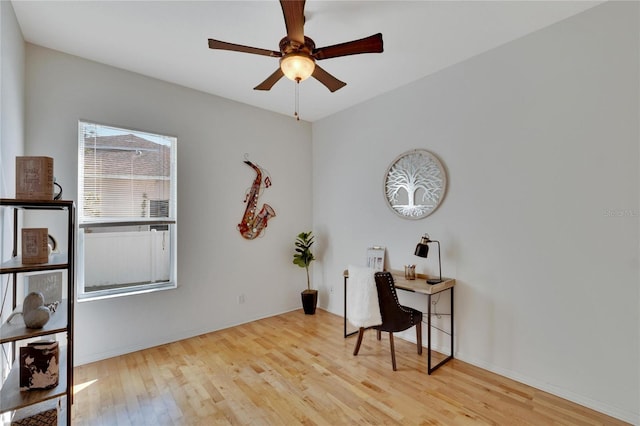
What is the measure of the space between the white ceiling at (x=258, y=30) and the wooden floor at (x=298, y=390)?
2986mm

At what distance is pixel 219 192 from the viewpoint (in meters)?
3.83

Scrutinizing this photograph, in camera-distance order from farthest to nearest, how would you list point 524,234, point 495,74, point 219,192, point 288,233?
point 288,233, point 219,192, point 495,74, point 524,234

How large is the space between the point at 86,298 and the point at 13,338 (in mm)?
1607

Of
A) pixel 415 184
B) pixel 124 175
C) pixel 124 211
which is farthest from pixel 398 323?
pixel 124 175

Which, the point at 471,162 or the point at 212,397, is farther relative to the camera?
the point at 471,162

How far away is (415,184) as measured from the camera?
11.2 feet

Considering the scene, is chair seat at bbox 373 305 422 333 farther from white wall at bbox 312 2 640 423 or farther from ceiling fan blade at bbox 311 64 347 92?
ceiling fan blade at bbox 311 64 347 92

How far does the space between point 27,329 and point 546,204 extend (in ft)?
12.0

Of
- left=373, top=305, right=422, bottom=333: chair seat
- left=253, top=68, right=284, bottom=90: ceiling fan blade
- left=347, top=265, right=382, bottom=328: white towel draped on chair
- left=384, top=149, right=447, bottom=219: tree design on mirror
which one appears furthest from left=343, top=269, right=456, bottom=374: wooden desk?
left=253, top=68, right=284, bottom=90: ceiling fan blade

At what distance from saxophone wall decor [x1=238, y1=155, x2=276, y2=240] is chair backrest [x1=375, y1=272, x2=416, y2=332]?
6.64 ft

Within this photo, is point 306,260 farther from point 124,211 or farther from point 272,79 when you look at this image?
point 272,79

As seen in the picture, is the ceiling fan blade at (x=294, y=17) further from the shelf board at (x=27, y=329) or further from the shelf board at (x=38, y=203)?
the shelf board at (x=27, y=329)

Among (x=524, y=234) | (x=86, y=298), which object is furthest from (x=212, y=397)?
(x=524, y=234)

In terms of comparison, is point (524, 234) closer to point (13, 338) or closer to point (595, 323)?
point (595, 323)
